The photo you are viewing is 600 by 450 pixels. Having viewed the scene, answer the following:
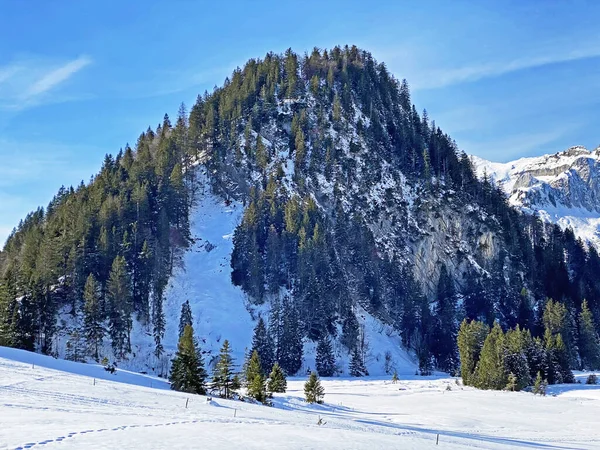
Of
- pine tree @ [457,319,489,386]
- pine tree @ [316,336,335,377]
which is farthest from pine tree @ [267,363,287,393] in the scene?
pine tree @ [316,336,335,377]

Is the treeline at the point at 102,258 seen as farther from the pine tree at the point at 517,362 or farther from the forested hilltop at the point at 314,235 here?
the pine tree at the point at 517,362

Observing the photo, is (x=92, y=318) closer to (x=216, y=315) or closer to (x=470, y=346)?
(x=216, y=315)

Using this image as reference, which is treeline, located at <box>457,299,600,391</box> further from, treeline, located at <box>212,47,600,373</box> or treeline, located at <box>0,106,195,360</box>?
treeline, located at <box>0,106,195,360</box>

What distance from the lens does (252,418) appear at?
28281mm

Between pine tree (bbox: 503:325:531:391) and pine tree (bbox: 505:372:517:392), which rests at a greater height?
pine tree (bbox: 503:325:531:391)

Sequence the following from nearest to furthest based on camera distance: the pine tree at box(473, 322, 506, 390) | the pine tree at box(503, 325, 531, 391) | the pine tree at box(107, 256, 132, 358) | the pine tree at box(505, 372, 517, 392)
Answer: the pine tree at box(505, 372, 517, 392)
the pine tree at box(473, 322, 506, 390)
the pine tree at box(503, 325, 531, 391)
the pine tree at box(107, 256, 132, 358)

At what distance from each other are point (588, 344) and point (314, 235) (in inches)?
2461

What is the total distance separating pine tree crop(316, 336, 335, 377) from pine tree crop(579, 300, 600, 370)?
56.5 meters

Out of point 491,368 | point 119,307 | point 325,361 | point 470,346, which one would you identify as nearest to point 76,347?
point 119,307

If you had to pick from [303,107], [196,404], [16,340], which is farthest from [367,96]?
[196,404]

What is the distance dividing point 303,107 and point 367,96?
23.7 meters

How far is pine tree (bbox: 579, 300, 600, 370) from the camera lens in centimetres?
11312

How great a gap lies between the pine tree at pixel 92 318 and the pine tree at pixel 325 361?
37.1m

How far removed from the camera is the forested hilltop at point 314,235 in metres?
95.6
